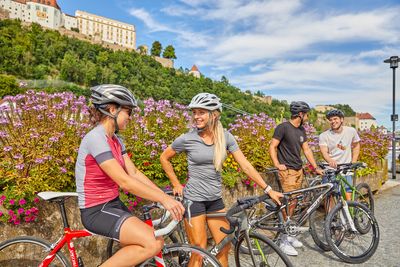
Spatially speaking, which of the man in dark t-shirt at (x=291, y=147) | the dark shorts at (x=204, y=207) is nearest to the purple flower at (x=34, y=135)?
the dark shorts at (x=204, y=207)

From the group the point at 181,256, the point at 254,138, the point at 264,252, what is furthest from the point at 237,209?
the point at 254,138

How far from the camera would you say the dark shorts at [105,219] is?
2221 millimetres

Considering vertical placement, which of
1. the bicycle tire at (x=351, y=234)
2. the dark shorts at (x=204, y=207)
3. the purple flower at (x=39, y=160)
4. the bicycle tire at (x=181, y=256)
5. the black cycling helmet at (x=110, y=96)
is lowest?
the bicycle tire at (x=351, y=234)

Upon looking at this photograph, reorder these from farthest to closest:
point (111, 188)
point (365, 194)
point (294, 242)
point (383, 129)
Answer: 1. point (383, 129)
2. point (365, 194)
3. point (294, 242)
4. point (111, 188)

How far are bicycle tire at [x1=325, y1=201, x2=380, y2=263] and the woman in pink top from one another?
113 inches

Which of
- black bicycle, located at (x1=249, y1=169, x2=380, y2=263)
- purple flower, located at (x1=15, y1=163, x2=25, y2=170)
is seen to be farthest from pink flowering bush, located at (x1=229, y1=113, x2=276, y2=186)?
purple flower, located at (x1=15, y1=163, x2=25, y2=170)

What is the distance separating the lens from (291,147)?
4.84 meters

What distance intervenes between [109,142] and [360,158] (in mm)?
8075

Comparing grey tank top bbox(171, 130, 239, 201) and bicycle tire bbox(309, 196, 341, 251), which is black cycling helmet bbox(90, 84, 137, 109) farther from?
bicycle tire bbox(309, 196, 341, 251)

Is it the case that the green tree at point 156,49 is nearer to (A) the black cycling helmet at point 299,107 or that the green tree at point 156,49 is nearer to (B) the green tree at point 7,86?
(B) the green tree at point 7,86

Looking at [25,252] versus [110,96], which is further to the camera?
[25,252]

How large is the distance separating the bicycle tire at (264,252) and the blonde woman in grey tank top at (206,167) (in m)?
0.17

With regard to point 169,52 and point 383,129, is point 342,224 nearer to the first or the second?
point 383,129

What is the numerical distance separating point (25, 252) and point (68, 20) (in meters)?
135
